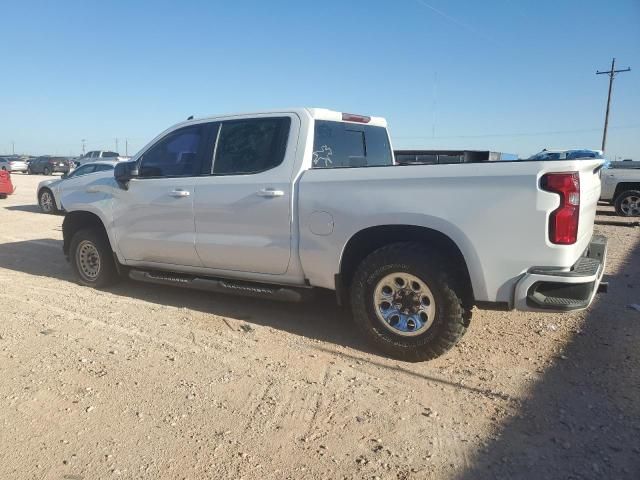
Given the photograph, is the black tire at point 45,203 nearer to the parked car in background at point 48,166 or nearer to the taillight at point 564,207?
the taillight at point 564,207

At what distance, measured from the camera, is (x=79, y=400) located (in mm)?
3314

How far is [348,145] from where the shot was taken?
4992 mm

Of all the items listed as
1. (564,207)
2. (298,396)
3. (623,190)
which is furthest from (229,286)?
(623,190)

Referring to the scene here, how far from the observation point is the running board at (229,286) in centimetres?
443

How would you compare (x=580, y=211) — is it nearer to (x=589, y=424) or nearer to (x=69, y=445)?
(x=589, y=424)

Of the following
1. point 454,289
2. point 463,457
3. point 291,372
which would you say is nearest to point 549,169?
point 454,289

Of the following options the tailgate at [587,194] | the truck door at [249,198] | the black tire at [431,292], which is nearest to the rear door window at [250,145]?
the truck door at [249,198]

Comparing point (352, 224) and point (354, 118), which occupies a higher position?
point (354, 118)

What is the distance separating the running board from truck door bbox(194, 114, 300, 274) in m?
0.15

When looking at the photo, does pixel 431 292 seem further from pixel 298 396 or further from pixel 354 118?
pixel 354 118

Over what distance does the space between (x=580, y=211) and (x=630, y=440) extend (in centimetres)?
138

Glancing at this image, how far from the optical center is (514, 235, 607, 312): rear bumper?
10.9 ft

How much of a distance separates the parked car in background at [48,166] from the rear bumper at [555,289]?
43790 millimetres

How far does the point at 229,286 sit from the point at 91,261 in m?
2.27
